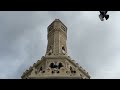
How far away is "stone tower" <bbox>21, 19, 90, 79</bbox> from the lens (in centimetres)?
5403

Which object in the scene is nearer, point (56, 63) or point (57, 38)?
point (56, 63)

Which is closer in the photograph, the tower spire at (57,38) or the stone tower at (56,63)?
the stone tower at (56,63)

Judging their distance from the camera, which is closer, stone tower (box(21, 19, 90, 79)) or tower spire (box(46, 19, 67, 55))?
stone tower (box(21, 19, 90, 79))

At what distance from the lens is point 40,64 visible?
211ft

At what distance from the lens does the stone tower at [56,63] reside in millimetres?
54031

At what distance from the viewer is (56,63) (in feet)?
206

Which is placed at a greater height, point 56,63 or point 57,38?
point 57,38
